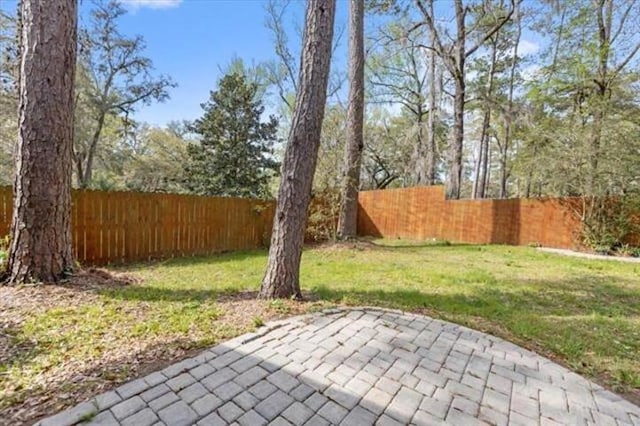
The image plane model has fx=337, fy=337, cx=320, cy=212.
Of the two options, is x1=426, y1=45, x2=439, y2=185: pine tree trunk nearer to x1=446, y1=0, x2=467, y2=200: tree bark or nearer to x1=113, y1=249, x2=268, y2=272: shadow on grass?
x1=446, y1=0, x2=467, y2=200: tree bark

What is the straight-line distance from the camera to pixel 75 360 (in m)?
2.08

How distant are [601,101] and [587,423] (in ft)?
29.5

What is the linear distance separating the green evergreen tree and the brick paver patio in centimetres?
1198

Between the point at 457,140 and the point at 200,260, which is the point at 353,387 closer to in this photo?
the point at 200,260

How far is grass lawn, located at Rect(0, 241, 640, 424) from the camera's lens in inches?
80.2

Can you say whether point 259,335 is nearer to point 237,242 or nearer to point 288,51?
point 237,242

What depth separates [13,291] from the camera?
10.7ft

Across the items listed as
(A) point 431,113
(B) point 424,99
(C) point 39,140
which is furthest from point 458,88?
(C) point 39,140

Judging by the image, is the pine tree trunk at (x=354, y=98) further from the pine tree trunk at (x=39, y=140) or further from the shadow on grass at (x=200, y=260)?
the pine tree trunk at (x=39, y=140)

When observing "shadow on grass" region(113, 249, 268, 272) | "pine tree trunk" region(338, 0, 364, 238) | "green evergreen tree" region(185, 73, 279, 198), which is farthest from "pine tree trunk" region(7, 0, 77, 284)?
"green evergreen tree" region(185, 73, 279, 198)

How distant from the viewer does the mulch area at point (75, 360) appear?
5.54 feet

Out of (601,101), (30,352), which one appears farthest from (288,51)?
(30,352)

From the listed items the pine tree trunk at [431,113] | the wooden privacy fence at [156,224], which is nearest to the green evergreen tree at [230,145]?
the wooden privacy fence at [156,224]

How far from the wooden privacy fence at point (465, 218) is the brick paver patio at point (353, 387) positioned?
763 cm
